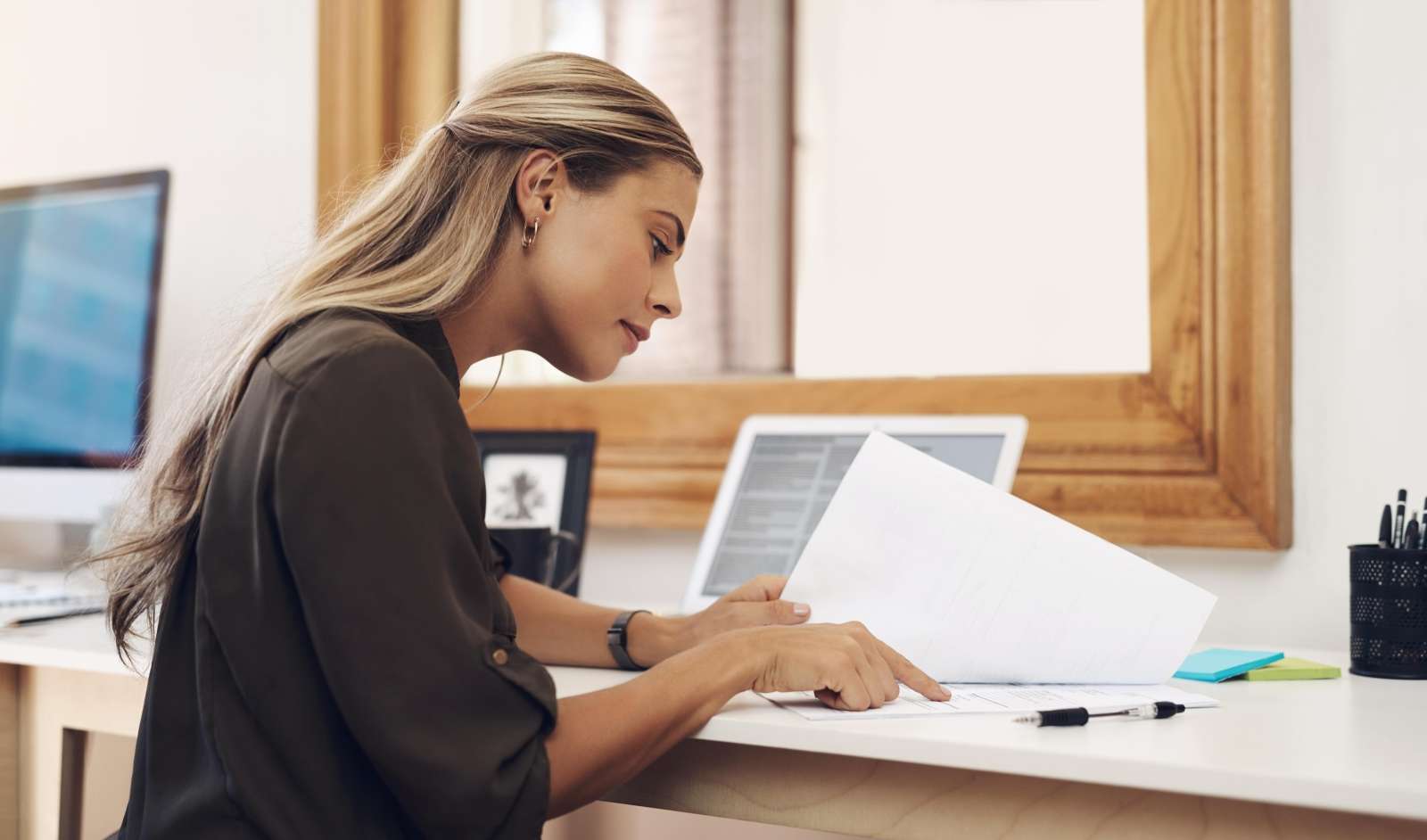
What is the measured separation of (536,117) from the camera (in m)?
0.94

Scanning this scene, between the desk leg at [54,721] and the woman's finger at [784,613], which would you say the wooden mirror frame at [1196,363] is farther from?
the desk leg at [54,721]

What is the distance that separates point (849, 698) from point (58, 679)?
2.73 ft

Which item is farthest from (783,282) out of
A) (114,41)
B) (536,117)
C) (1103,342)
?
(114,41)

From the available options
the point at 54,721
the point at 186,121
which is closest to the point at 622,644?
the point at 54,721

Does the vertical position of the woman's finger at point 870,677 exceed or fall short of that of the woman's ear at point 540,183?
it falls short

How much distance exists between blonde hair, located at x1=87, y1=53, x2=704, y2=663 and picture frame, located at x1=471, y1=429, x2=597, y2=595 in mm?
506

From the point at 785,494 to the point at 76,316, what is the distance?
3.61 ft

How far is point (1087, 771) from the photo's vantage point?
2.29 ft

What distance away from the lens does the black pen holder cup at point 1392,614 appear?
99 centimetres

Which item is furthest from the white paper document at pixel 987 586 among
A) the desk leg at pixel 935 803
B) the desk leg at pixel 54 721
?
the desk leg at pixel 54 721

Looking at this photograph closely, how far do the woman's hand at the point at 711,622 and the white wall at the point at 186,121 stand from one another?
0.98 m

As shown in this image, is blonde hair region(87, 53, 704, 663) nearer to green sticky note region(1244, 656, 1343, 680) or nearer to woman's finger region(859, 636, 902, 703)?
woman's finger region(859, 636, 902, 703)

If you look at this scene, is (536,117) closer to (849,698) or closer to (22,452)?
(849,698)

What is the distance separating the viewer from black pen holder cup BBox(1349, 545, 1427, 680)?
3.25 feet
